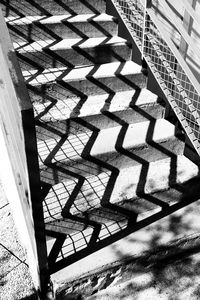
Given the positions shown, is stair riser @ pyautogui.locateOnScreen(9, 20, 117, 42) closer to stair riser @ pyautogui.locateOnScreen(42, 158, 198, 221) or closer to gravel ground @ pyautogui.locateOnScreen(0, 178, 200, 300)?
stair riser @ pyautogui.locateOnScreen(42, 158, 198, 221)

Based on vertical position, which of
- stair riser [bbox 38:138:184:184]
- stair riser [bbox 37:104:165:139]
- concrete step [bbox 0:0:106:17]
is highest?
concrete step [bbox 0:0:106:17]

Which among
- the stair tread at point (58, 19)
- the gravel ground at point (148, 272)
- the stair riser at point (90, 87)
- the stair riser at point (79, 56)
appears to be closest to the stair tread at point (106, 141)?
the stair riser at point (90, 87)

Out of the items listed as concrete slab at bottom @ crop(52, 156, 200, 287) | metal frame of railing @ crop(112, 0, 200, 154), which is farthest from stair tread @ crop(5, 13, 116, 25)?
concrete slab at bottom @ crop(52, 156, 200, 287)

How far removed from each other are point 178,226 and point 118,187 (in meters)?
0.65

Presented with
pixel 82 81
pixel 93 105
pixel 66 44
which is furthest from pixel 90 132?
pixel 66 44

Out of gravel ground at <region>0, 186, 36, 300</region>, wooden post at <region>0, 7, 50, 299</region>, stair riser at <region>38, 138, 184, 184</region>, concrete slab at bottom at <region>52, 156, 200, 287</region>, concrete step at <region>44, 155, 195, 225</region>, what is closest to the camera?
wooden post at <region>0, 7, 50, 299</region>

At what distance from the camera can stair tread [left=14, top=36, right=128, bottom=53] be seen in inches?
140

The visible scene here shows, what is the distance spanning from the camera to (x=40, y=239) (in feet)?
7.47

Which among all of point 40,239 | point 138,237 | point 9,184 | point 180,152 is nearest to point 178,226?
point 138,237

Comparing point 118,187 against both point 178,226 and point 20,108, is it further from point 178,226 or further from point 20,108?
point 20,108

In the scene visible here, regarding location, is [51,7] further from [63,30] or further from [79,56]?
[79,56]

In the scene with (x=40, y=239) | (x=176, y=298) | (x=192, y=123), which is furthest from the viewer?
(x=192, y=123)

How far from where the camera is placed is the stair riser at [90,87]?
11.2 ft

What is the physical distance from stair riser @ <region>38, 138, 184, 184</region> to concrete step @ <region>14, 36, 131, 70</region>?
126 centimetres
